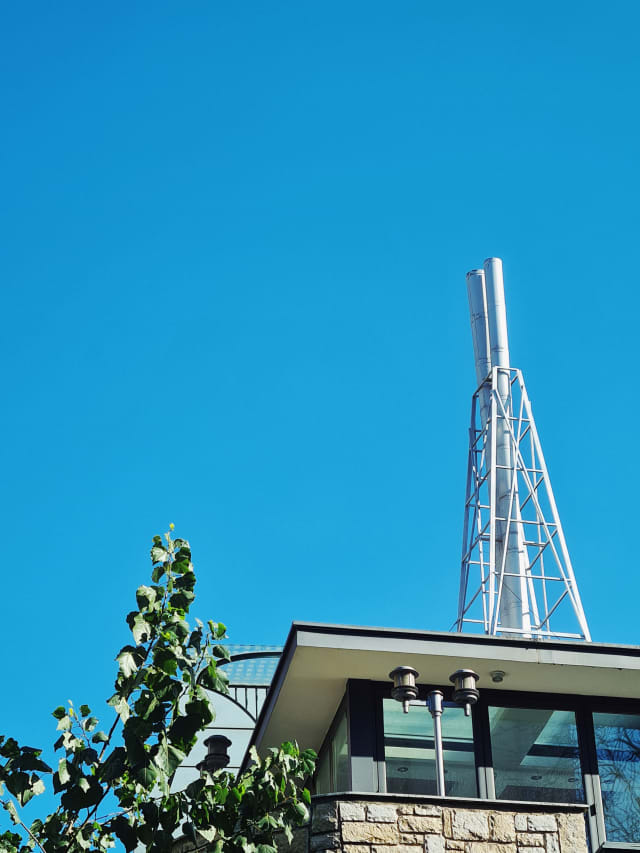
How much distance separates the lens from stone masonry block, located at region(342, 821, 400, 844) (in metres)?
14.4

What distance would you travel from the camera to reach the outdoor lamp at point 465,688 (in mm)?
15375

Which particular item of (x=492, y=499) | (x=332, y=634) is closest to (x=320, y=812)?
(x=332, y=634)

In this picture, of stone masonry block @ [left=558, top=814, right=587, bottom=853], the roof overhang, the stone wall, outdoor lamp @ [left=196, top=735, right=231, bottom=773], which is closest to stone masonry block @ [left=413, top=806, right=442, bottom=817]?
the stone wall

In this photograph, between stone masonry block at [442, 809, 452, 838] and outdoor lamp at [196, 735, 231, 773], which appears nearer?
stone masonry block at [442, 809, 452, 838]

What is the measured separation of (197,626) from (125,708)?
110 cm

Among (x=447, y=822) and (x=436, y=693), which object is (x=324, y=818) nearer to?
(x=447, y=822)

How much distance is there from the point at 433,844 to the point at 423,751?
5.19 ft

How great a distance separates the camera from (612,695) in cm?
1706

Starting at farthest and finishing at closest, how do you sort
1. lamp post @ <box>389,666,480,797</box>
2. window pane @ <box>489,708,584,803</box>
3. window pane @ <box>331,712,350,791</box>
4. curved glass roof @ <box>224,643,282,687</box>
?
curved glass roof @ <box>224,643,282,687</box> → window pane @ <box>331,712,350,791</box> → window pane @ <box>489,708,584,803</box> → lamp post @ <box>389,666,480,797</box>

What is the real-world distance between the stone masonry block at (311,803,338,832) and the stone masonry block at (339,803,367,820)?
3.3 inches

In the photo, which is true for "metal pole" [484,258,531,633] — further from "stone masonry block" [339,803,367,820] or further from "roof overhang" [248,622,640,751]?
"stone masonry block" [339,803,367,820]

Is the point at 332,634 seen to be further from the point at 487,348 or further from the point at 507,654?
the point at 487,348

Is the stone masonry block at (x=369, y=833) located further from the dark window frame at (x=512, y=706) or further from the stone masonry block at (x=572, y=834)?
the stone masonry block at (x=572, y=834)

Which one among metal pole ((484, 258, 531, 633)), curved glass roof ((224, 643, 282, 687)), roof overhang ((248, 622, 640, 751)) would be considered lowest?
roof overhang ((248, 622, 640, 751))
